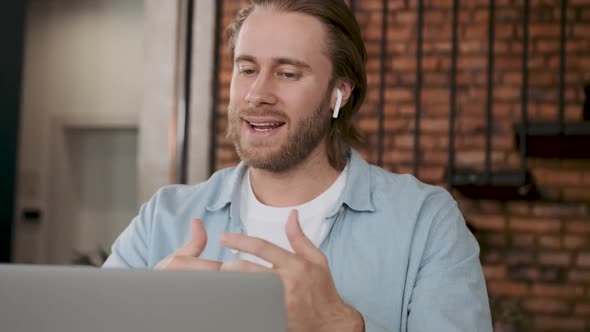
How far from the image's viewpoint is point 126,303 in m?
0.54

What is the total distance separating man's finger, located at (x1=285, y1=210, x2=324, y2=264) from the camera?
0.97 metres

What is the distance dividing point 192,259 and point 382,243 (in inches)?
19.7

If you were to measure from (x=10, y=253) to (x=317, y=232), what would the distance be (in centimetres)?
588

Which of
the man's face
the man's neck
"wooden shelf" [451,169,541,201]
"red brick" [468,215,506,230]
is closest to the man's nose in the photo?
the man's face

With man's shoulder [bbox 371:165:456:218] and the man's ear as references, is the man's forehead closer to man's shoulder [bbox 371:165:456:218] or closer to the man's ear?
the man's ear

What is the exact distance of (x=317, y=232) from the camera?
1473mm

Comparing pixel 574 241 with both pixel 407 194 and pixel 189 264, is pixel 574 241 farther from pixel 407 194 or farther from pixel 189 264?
pixel 189 264

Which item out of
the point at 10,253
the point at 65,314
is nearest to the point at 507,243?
the point at 65,314

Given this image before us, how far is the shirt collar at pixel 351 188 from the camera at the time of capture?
1459 mm

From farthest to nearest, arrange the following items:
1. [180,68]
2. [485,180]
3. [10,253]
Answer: [10,253] < [180,68] < [485,180]

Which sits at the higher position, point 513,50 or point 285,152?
point 513,50

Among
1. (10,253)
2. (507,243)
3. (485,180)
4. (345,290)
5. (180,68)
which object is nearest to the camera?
(345,290)

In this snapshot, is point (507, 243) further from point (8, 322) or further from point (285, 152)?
point (8, 322)

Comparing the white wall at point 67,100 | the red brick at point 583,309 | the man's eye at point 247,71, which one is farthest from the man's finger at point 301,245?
the white wall at point 67,100
